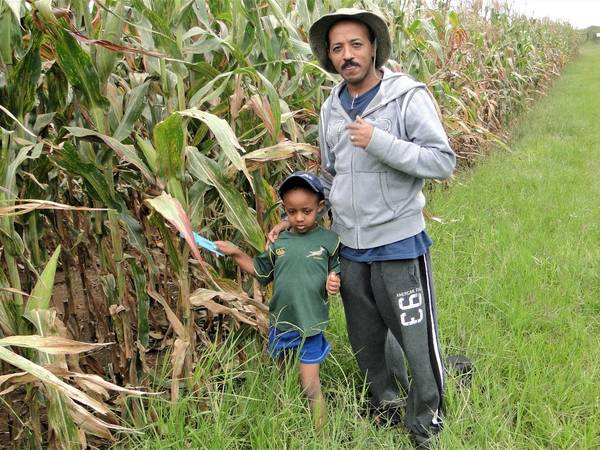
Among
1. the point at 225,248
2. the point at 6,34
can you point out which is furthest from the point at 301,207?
the point at 6,34

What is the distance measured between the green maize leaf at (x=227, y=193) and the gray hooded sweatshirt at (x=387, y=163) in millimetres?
321

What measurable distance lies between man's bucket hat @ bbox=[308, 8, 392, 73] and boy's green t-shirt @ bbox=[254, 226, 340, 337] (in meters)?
0.60

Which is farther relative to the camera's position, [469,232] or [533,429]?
[469,232]

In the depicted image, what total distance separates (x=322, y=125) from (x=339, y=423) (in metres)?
1.05

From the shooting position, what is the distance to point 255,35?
2195mm

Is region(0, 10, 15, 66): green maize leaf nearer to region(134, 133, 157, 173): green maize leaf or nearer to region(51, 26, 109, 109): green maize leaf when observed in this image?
region(51, 26, 109, 109): green maize leaf

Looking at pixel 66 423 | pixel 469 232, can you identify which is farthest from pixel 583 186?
pixel 66 423

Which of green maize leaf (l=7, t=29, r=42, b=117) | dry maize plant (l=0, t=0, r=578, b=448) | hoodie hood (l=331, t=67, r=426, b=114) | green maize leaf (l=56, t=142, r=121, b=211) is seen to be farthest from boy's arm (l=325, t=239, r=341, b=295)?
green maize leaf (l=7, t=29, r=42, b=117)

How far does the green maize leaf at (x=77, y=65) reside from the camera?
1558 mm

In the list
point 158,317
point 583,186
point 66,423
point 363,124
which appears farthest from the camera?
point 583,186

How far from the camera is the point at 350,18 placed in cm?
Answer: 193

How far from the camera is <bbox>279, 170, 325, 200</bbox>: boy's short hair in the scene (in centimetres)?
205

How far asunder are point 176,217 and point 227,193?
36 cm

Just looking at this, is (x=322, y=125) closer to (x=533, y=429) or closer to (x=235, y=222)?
(x=235, y=222)
